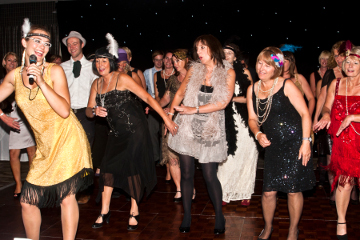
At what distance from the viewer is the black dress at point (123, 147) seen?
3.43 meters

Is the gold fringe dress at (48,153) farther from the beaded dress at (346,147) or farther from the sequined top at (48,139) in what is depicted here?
the beaded dress at (346,147)

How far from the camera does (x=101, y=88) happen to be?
3482 millimetres

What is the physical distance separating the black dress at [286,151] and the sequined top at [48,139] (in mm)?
1458

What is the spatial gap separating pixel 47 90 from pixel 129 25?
4986 mm

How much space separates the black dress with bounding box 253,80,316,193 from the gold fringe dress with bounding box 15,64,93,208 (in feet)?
4.73

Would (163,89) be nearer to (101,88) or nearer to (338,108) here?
(101,88)

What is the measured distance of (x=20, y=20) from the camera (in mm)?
7680

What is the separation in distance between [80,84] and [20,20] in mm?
4144

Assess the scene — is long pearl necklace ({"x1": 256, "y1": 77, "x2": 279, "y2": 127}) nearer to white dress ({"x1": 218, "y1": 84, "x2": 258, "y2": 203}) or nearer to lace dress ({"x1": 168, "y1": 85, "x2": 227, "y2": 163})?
lace dress ({"x1": 168, "y1": 85, "x2": 227, "y2": 163})

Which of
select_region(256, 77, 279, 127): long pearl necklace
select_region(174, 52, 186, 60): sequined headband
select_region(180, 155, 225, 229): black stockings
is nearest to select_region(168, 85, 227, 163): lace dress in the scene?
select_region(180, 155, 225, 229): black stockings

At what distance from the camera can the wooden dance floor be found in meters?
3.29

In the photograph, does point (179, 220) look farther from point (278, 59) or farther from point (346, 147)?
point (278, 59)

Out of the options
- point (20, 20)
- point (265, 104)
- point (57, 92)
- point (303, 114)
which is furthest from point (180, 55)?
point (20, 20)

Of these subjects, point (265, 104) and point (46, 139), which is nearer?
point (46, 139)
